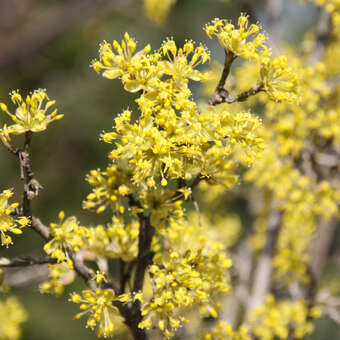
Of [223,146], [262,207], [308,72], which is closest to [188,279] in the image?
[223,146]

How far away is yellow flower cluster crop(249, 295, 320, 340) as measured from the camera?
221 cm

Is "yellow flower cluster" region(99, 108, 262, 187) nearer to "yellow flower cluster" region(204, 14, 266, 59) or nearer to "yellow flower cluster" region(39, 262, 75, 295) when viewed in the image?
"yellow flower cluster" region(204, 14, 266, 59)

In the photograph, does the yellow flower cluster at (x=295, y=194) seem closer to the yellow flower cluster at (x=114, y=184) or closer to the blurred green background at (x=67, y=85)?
the yellow flower cluster at (x=114, y=184)

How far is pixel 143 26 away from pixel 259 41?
930 cm

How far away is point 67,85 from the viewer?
9484 mm

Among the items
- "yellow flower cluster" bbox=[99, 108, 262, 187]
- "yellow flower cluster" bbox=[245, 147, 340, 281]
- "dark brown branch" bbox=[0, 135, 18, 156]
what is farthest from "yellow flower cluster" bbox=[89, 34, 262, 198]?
"yellow flower cluster" bbox=[245, 147, 340, 281]

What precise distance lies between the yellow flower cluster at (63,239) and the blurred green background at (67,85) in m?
6.71

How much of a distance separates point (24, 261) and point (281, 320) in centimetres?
Answer: 156

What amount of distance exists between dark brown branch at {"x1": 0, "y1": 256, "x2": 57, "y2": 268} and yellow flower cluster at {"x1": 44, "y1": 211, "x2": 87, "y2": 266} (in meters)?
0.03

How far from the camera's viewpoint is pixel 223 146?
4.45ft

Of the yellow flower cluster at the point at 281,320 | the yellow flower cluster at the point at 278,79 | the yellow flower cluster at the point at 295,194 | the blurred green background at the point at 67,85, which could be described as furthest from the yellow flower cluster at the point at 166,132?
the blurred green background at the point at 67,85

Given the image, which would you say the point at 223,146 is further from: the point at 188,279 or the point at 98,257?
the point at 98,257

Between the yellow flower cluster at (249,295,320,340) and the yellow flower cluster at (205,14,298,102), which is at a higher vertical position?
the yellow flower cluster at (205,14,298,102)

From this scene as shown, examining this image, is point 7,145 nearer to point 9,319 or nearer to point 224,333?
point 224,333
